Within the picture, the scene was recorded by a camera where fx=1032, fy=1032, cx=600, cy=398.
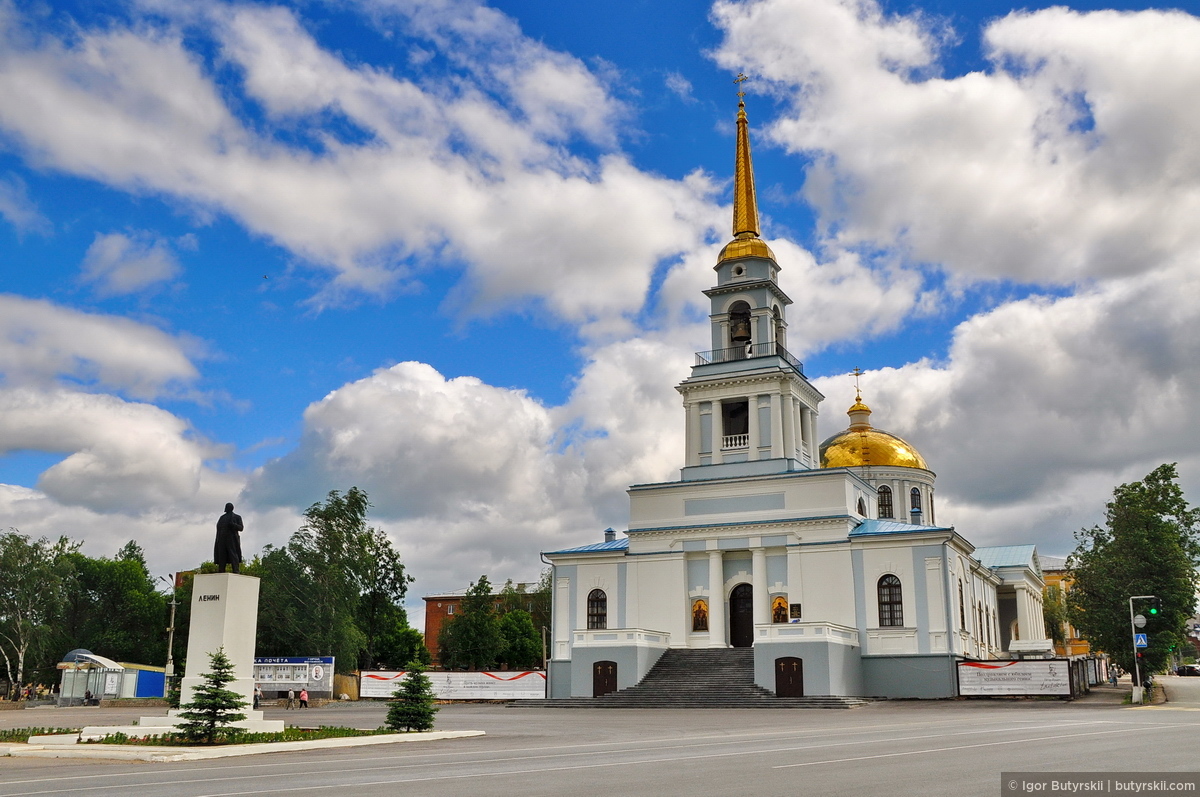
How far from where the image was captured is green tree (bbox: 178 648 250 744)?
18953 mm

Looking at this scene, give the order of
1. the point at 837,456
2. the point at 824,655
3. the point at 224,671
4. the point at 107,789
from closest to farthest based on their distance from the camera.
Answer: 1. the point at 107,789
2. the point at 224,671
3. the point at 824,655
4. the point at 837,456

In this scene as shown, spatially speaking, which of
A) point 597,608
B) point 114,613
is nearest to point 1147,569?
point 597,608

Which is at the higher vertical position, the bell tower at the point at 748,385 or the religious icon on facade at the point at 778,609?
the bell tower at the point at 748,385

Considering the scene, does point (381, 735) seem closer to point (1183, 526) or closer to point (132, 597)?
point (1183, 526)

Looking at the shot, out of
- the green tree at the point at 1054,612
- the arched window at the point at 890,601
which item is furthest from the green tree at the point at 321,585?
the green tree at the point at 1054,612

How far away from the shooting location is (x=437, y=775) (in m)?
13.3

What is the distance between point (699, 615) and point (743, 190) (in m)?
23.0

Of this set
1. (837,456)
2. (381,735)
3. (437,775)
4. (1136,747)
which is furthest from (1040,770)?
(837,456)

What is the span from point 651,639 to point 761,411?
40.9 ft

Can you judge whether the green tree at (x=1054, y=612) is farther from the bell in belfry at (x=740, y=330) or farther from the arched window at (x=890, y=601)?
the bell in belfry at (x=740, y=330)

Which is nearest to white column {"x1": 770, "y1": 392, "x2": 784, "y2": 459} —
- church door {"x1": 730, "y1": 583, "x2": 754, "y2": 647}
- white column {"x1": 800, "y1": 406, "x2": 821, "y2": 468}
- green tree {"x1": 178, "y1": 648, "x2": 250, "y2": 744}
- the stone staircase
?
white column {"x1": 800, "y1": 406, "x2": 821, "y2": 468}

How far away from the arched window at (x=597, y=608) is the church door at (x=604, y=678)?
5.43 meters

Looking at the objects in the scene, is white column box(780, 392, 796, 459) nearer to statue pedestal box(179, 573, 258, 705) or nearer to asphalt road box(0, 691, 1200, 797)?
asphalt road box(0, 691, 1200, 797)

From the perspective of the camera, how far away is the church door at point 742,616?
156 ft
